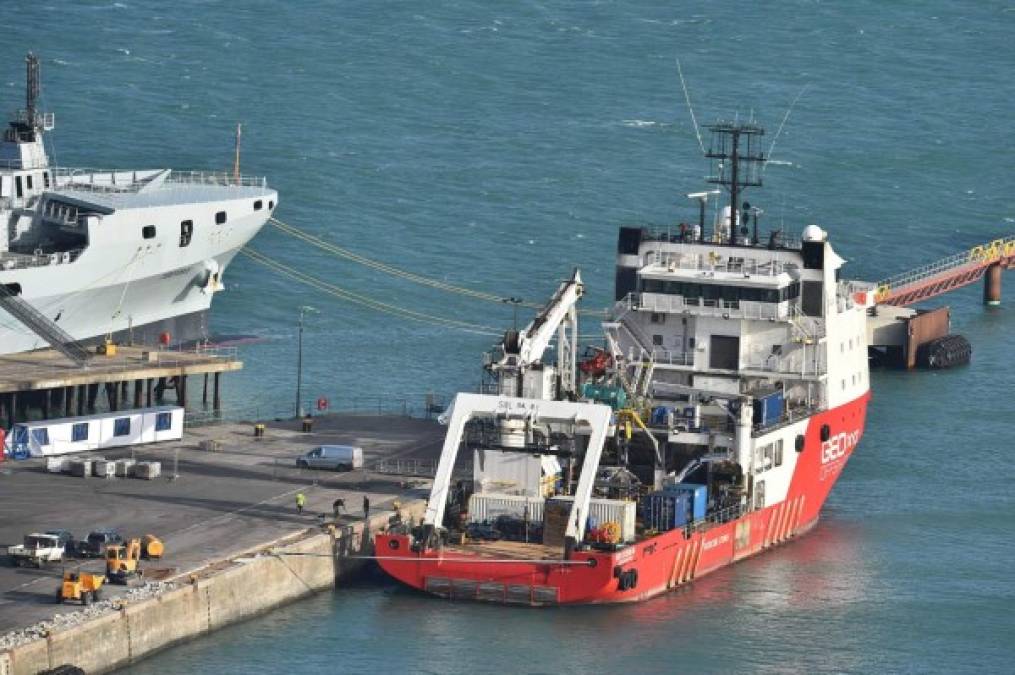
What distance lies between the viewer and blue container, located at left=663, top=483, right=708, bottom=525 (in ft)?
307

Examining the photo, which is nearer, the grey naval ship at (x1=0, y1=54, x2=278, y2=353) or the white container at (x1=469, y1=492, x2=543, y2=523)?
the white container at (x1=469, y1=492, x2=543, y2=523)

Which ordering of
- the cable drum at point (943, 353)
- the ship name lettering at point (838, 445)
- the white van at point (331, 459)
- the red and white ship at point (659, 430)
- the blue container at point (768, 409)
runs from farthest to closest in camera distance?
the cable drum at point (943, 353)
the ship name lettering at point (838, 445)
the white van at point (331, 459)
the blue container at point (768, 409)
the red and white ship at point (659, 430)

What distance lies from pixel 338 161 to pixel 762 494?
6959cm

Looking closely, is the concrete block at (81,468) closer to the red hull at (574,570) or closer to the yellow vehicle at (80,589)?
the red hull at (574,570)

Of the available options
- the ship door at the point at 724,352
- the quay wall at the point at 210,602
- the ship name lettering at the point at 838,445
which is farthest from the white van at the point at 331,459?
the ship name lettering at the point at 838,445

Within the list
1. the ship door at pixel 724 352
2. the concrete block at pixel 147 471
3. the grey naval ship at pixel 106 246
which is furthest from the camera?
the grey naval ship at pixel 106 246

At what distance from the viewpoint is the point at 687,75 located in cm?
18325

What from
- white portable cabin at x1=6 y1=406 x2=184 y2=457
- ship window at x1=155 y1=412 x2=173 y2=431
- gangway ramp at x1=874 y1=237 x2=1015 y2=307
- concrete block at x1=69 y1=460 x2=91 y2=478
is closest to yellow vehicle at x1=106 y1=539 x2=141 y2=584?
concrete block at x1=69 y1=460 x2=91 y2=478

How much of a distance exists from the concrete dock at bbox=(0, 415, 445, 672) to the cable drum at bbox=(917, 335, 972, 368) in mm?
37030

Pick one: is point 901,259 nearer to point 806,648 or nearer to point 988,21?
point 988,21

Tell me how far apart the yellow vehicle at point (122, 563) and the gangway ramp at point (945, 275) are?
67946mm

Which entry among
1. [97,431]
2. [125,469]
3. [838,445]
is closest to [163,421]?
[97,431]

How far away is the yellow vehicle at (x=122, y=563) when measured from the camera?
83.2 metres

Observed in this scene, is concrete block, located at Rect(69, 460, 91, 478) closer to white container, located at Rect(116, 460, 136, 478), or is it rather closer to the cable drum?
white container, located at Rect(116, 460, 136, 478)
